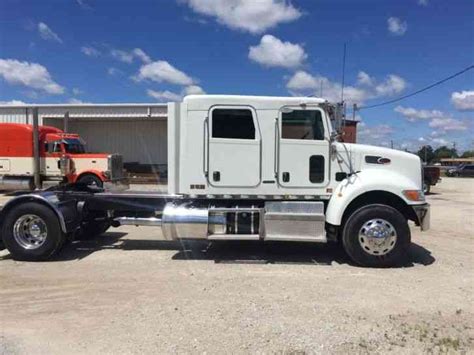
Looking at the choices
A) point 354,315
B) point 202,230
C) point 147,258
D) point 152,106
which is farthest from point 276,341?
point 152,106

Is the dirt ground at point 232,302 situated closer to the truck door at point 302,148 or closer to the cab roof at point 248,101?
the truck door at point 302,148

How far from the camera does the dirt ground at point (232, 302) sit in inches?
187

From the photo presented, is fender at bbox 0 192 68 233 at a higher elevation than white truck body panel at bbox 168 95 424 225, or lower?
lower

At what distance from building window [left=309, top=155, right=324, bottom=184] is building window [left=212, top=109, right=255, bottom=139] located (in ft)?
3.59

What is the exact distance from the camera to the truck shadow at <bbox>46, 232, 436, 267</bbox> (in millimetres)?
8383

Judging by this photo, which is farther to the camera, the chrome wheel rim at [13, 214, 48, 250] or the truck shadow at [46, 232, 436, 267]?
the truck shadow at [46, 232, 436, 267]

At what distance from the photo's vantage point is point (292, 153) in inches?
322

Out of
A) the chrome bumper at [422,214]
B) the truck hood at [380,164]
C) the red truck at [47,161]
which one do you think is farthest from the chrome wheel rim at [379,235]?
the red truck at [47,161]

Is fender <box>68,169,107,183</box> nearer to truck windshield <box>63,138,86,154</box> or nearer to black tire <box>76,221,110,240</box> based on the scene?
truck windshield <box>63,138,86,154</box>

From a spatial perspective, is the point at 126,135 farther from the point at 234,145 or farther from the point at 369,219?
the point at 369,219

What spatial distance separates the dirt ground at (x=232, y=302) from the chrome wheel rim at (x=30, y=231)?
397 millimetres

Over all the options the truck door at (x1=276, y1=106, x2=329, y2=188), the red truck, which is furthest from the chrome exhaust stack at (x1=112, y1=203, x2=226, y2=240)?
the red truck

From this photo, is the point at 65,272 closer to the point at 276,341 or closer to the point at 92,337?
the point at 92,337

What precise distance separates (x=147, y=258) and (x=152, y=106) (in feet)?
70.3
